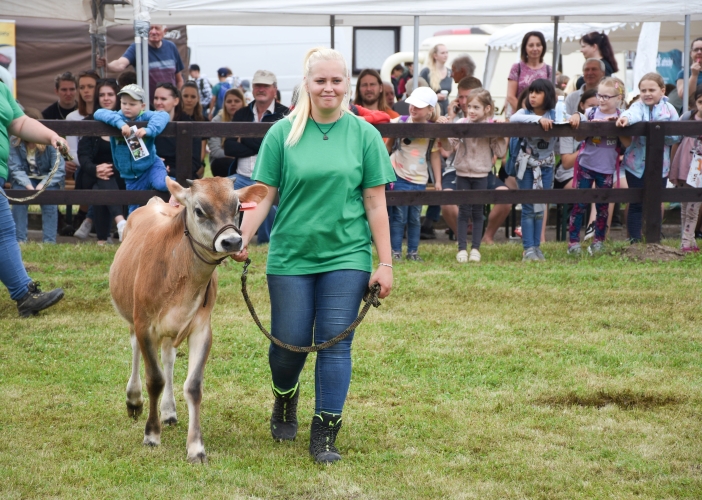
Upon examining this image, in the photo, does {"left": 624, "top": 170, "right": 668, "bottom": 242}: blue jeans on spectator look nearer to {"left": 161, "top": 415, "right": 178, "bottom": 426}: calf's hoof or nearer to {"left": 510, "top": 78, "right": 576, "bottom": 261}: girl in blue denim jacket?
{"left": 510, "top": 78, "right": 576, "bottom": 261}: girl in blue denim jacket

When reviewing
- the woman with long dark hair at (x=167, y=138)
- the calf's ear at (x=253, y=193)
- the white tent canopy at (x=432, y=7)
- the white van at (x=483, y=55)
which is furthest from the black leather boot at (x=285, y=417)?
the white van at (x=483, y=55)

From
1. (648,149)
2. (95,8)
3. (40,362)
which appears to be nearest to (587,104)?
(648,149)

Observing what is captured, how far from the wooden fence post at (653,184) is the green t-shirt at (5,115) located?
22.6 ft

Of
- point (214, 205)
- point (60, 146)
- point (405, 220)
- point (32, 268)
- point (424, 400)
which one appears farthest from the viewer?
point (405, 220)

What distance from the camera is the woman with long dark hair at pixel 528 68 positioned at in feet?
41.1

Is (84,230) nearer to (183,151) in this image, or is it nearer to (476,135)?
(183,151)

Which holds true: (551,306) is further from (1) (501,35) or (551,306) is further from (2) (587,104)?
(1) (501,35)

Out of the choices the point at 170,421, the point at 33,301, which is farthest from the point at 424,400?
the point at 33,301

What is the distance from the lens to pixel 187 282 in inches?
195

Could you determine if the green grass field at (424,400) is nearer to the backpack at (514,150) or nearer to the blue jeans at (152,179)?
the blue jeans at (152,179)

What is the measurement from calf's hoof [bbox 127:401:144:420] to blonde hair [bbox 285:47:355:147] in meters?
1.97

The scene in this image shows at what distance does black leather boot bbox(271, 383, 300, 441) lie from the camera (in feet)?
17.1

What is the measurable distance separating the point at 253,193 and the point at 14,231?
12.9 ft

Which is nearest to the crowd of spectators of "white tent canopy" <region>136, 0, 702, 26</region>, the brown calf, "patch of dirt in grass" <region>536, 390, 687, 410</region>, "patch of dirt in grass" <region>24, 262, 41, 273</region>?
"white tent canopy" <region>136, 0, 702, 26</region>
